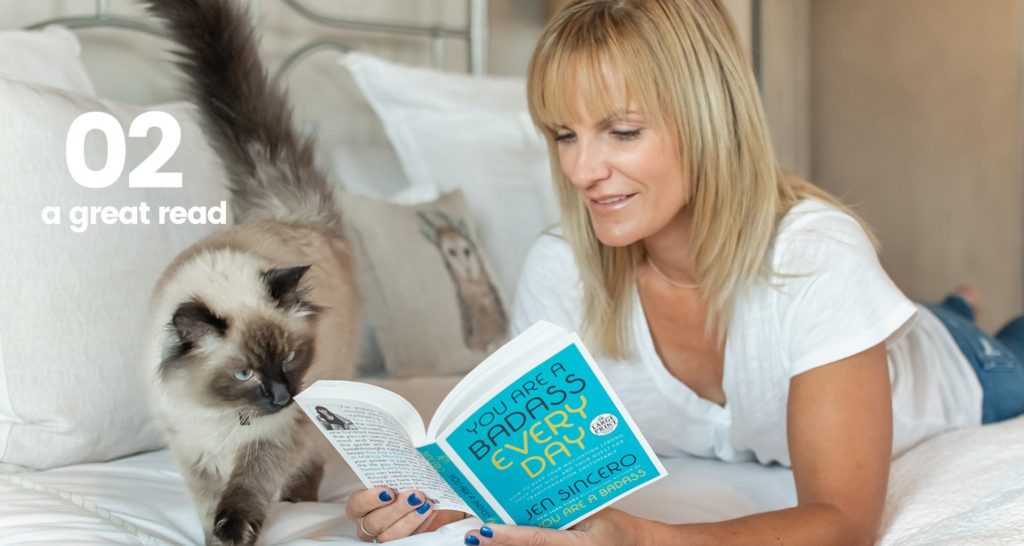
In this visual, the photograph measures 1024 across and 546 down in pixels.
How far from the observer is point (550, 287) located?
1.44m

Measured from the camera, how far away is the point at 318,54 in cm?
217

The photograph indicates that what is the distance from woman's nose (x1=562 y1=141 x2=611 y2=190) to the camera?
46.4 inches

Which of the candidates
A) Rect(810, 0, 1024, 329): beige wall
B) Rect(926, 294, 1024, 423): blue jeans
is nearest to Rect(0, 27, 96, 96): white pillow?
Rect(926, 294, 1024, 423): blue jeans

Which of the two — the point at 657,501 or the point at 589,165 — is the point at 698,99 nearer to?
the point at 589,165

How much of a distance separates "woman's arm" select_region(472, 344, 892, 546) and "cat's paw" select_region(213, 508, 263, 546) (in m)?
0.39

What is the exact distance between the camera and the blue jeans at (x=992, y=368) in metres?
1.67

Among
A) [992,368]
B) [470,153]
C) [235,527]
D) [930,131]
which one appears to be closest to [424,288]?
[470,153]

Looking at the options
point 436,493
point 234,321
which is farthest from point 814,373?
point 234,321

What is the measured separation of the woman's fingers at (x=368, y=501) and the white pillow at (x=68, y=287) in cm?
31

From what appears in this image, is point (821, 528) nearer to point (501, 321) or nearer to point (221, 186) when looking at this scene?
point (221, 186)

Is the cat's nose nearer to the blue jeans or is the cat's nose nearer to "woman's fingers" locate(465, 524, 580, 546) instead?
"woman's fingers" locate(465, 524, 580, 546)

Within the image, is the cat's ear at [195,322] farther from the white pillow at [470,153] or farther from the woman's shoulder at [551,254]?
the white pillow at [470,153]

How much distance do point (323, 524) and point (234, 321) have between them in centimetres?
25

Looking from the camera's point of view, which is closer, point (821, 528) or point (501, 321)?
point (821, 528)
